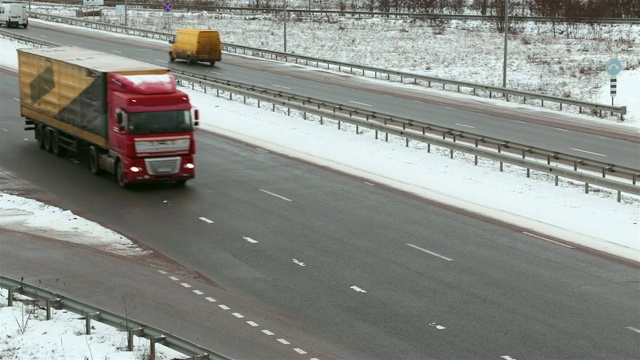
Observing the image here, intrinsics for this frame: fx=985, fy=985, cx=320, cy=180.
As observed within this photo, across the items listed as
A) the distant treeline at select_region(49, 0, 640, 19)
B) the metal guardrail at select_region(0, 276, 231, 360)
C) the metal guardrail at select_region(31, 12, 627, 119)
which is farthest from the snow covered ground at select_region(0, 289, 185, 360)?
the distant treeline at select_region(49, 0, 640, 19)

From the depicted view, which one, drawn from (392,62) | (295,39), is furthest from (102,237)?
(295,39)

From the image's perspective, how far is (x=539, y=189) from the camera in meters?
25.0

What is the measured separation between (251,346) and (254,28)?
2712 inches

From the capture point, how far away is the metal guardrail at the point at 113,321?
1198 cm

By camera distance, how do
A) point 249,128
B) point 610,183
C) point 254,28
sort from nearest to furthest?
point 610,183 < point 249,128 < point 254,28

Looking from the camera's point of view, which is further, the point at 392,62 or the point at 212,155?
the point at 392,62

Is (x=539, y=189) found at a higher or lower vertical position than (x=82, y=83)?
lower

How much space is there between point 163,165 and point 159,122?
43.7 inches

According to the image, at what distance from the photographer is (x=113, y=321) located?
13.2 metres

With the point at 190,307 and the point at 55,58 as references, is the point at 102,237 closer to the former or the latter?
the point at 190,307

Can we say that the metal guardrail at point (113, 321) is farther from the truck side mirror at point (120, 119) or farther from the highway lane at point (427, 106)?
the highway lane at point (427, 106)

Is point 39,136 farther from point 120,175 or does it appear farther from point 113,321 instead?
point 113,321

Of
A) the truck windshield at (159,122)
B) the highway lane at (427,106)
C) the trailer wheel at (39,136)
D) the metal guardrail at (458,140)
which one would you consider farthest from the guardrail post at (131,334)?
the highway lane at (427,106)

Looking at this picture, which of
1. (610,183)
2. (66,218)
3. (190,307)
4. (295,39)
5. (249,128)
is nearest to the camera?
(190,307)
